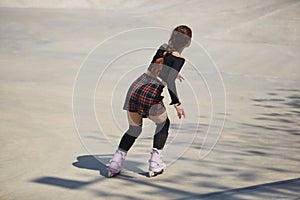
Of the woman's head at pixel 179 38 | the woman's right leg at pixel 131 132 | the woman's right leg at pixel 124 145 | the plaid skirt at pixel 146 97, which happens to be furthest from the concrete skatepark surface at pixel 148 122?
the woman's head at pixel 179 38

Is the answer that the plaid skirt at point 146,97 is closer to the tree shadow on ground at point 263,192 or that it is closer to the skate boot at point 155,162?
the skate boot at point 155,162

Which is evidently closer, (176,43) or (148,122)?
(176,43)

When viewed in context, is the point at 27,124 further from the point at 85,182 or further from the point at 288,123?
the point at 288,123

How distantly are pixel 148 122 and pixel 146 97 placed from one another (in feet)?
10.1

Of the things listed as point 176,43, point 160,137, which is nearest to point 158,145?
point 160,137

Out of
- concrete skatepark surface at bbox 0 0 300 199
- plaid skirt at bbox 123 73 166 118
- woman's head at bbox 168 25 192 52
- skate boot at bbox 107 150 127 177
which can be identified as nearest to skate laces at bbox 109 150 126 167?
skate boot at bbox 107 150 127 177

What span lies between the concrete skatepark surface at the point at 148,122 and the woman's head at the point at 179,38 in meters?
1.34

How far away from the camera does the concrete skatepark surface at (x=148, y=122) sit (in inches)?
239

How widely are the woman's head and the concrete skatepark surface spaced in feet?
4.39

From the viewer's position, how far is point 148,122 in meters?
9.09

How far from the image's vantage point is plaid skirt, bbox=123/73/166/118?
19.9 ft

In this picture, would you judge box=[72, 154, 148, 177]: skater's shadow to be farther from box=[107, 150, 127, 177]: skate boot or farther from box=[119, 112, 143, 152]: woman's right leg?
box=[119, 112, 143, 152]: woman's right leg

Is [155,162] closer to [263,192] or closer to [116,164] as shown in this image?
[116,164]

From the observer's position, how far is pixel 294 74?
538 inches
